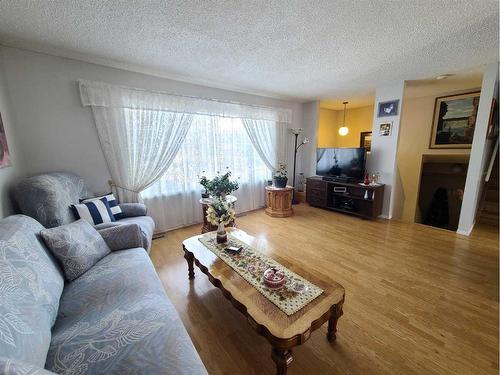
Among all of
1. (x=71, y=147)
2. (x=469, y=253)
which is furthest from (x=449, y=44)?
(x=71, y=147)

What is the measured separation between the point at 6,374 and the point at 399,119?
4.50 m

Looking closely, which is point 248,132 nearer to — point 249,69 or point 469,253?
point 249,69

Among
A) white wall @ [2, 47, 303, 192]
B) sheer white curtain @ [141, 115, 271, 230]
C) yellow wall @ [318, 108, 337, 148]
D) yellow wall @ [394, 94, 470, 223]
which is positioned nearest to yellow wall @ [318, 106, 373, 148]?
yellow wall @ [318, 108, 337, 148]

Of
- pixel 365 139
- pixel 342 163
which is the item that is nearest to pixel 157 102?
pixel 342 163

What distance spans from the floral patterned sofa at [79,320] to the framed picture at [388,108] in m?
4.11

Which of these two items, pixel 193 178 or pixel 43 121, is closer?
pixel 43 121

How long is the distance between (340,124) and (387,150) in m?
2.41

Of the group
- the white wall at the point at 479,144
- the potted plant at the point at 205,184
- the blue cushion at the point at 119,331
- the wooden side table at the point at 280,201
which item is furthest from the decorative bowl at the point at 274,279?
the white wall at the point at 479,144

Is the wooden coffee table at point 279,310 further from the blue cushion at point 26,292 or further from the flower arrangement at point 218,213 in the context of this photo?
the blue cushion at point 26,292

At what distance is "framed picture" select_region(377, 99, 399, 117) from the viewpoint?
Result: 3414mm

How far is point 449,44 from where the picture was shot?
6.79 feet

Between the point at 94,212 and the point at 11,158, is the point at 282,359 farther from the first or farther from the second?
the point at 11,158

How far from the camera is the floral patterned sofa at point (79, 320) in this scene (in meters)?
0.81

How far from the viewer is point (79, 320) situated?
1.07m
